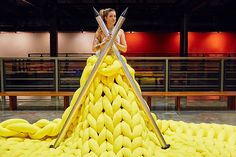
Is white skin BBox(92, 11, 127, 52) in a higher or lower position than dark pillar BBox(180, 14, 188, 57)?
lower

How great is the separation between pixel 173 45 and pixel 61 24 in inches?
291

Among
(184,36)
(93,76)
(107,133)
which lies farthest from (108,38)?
(184,36)

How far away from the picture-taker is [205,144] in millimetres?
3061

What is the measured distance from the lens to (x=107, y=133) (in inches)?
105

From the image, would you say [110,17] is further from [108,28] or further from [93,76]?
[93,76]

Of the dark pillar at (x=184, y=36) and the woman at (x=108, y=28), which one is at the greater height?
the dark pillar at (x=184, y=36)

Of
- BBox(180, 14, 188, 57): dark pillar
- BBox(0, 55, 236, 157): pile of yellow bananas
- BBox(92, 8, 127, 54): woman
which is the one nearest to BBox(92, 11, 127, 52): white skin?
BBox(92, 8, 127, 54): woman

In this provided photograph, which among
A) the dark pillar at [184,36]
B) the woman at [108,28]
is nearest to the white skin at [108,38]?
the woman at [108,28]

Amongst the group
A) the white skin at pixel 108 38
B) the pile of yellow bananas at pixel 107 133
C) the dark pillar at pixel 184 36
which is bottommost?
the pile of yellow bananas at pixel 107 133

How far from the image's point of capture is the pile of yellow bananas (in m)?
2.64

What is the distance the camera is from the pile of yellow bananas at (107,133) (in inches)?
104

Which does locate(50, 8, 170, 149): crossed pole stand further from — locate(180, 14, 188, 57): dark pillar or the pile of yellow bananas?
locate(180, 14, 188, 57): dark pillar

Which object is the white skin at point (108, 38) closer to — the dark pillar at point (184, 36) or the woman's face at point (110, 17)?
the woman's face at point (110, 17)

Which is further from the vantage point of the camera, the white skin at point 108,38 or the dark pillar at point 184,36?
the dark pillar at point 184,36
